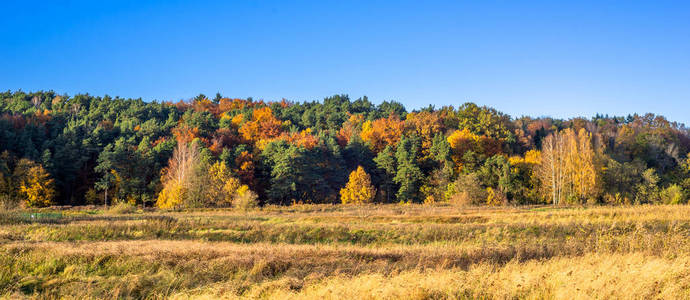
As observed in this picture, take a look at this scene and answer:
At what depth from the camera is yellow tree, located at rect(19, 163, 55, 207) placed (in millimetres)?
53938

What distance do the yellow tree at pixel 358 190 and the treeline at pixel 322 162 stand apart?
6.6 inches

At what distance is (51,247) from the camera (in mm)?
13484

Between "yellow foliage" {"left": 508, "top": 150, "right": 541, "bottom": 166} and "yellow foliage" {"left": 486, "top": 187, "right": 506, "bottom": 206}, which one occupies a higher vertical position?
"yellow foliage" {"left": 508, "top": 150, "right": 541, "bottom": 166}

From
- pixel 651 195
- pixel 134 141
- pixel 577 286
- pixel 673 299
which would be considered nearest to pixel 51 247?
pixel 577 286

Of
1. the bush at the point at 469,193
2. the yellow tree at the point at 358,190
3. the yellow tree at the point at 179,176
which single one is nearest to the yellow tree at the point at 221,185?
the yellow tree at the point at 179,176

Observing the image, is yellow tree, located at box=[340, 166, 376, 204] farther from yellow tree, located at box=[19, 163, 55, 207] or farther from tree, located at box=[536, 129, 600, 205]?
yellow tree, located at box=[19, 163, 55, 207]

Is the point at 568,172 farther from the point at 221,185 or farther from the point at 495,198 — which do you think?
the point at 221,185

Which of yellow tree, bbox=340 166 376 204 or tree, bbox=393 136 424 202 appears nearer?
yellow tree, bbox=340 166 376 204

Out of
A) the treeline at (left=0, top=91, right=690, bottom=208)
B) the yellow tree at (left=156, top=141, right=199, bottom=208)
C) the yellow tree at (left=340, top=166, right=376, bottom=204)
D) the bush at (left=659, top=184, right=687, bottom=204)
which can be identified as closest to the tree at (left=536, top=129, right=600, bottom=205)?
the treeline at (left=0, top=91, right=690, bottom=208)

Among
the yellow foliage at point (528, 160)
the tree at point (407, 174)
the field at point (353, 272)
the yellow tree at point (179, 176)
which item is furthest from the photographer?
the tree at point (407, 174)

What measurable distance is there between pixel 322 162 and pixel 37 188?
132ft

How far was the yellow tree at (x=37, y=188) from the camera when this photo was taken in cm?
5394

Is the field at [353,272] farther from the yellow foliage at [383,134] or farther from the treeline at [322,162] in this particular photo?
the yellow foliage at [383,134]

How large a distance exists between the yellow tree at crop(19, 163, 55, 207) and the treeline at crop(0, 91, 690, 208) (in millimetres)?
150
